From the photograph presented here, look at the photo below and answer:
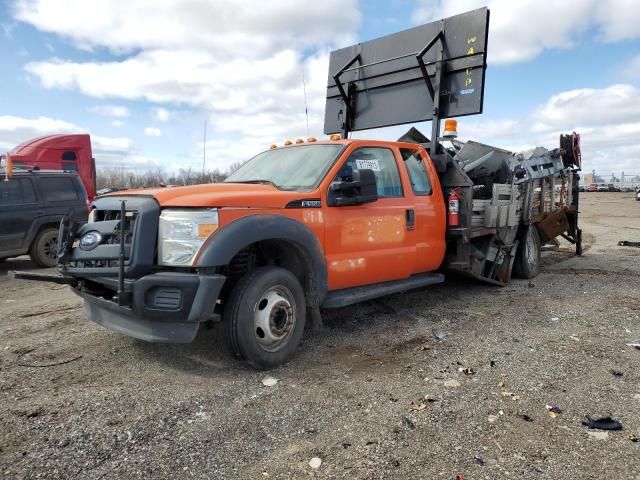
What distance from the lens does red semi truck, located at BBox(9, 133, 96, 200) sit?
13.6 metres

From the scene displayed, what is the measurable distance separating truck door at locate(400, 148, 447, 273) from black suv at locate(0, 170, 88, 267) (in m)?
5.97

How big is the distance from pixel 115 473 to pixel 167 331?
3.64ft

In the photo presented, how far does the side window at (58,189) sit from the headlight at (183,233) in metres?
6.92

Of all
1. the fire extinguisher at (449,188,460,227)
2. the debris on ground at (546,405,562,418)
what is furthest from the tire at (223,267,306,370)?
the fire extinguisher at (449,188,460,227)

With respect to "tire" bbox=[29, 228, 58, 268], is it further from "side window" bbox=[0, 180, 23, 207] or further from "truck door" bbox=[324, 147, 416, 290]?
"truck door" bbox=[324, 147, 416, 290]

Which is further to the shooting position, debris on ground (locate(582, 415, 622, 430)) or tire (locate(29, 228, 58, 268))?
tire (locate(29, 228, 58, 268))

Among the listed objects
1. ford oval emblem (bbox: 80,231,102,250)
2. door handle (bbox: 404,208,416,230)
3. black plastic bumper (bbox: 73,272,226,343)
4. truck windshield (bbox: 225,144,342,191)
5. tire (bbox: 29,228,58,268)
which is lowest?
tire (bbox: 29,228,58,268)

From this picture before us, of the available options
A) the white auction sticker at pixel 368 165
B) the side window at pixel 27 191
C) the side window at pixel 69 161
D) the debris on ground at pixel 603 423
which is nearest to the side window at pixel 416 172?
the white auction sticker at pixel 368 165

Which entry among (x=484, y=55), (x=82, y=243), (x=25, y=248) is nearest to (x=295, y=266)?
(x=82, y=243)

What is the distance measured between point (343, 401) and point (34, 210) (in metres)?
7.89

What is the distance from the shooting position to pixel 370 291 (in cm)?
473

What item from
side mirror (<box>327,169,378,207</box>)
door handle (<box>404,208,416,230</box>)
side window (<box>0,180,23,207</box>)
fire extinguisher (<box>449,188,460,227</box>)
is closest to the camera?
side mirror (<box>327,169,378,207</box>)

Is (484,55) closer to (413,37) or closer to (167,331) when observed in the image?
(413,37)

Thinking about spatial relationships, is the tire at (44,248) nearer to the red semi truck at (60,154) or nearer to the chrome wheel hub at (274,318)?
the red semi truck at (60,154)
